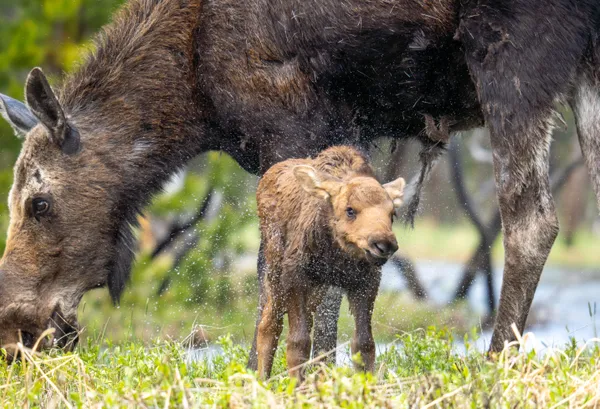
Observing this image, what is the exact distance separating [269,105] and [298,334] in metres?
1.83

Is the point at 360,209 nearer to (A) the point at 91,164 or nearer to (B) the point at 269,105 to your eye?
(B) the point at 269,105

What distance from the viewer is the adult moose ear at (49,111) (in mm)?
6793

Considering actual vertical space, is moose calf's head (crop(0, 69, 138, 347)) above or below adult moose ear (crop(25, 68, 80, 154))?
→ below

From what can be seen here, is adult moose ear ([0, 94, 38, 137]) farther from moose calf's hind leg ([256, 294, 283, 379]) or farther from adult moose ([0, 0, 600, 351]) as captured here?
moose calf's hind leg ([256, 294, 283, 379])

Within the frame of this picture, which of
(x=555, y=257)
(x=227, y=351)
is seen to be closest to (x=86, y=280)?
(x=227, y=351)

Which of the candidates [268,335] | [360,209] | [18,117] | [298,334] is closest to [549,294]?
[18,117]

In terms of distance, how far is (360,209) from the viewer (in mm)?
5258

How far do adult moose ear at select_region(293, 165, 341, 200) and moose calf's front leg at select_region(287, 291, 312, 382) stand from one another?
0.57 meters

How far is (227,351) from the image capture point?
6.75 metres

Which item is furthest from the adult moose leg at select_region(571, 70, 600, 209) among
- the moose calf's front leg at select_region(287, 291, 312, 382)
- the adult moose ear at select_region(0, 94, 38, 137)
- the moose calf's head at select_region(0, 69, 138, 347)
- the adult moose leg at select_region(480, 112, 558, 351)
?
the adult moose ear at select_region(0, 94, 38, 137)

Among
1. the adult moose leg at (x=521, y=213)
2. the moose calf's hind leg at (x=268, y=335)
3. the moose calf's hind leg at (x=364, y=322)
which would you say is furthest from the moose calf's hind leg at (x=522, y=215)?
the moose calf's hind leg at (x=268, y=335)

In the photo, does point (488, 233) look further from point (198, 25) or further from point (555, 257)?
point (555, 257)

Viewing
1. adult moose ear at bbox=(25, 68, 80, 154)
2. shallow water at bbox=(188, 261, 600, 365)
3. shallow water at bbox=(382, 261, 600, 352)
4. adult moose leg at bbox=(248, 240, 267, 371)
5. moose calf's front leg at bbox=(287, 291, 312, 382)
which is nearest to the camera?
moose calf's front leg at bbox=(287, 291, 312, 382)

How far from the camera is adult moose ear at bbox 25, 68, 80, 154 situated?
6.79 m
